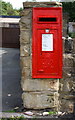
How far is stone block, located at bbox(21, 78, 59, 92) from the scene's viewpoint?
4.95m

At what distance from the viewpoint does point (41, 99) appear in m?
4.98

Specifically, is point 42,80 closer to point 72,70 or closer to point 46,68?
point 46,68

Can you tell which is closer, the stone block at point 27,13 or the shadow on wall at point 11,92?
the stone block at point 27,13

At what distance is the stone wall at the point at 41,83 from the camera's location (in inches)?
192

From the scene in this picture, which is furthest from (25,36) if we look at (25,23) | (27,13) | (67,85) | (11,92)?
(11,92)

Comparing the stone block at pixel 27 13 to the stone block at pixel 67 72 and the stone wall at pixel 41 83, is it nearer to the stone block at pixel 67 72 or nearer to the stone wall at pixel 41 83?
the stone wall at pixel 41 83

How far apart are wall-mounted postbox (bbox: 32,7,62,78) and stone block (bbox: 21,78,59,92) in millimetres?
108

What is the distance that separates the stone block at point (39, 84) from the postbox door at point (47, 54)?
0.35ft

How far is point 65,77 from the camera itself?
4977 mm

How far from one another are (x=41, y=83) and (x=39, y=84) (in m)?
0.04

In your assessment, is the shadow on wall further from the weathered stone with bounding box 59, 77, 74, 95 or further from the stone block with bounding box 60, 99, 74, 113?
the weathered stone with bounding box 59, 77, 74, 95

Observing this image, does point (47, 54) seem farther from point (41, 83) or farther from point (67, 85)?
point (67, 85)

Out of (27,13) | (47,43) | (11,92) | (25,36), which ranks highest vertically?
(27,13)

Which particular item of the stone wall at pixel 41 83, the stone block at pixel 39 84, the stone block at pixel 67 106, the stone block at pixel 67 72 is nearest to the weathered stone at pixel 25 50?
the stone wall at pixel 41 83
